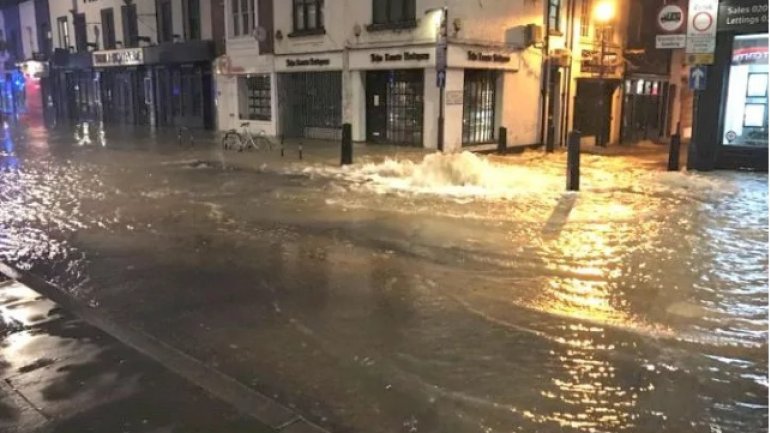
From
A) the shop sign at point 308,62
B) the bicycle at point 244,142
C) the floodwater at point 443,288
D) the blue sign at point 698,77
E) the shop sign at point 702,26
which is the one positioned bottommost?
the floodwater at point 443,288

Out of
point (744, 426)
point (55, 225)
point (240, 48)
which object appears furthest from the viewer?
point (240, 48)

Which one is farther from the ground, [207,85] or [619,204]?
[207,85]

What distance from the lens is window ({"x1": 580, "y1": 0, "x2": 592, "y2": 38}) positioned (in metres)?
26.6

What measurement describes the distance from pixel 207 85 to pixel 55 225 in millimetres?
23771

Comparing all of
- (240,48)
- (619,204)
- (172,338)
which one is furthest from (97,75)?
(172,338)

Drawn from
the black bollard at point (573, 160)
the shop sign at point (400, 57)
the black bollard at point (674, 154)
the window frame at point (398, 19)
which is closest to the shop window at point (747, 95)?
the black bollard at point (674, 154)

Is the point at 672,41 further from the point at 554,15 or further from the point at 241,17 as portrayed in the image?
the point at 241,17

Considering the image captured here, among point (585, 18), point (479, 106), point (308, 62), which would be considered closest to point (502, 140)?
point (479, 106)

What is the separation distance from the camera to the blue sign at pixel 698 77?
1678 centimetres

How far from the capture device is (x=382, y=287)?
287 inches

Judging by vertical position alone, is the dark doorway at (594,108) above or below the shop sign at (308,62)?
below

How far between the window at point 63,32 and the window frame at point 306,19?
2268cm

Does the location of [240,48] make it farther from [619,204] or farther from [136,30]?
[619,204]

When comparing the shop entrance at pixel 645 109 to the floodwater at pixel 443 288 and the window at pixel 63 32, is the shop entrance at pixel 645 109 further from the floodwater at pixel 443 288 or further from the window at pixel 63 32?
the window at pixel 63 32
